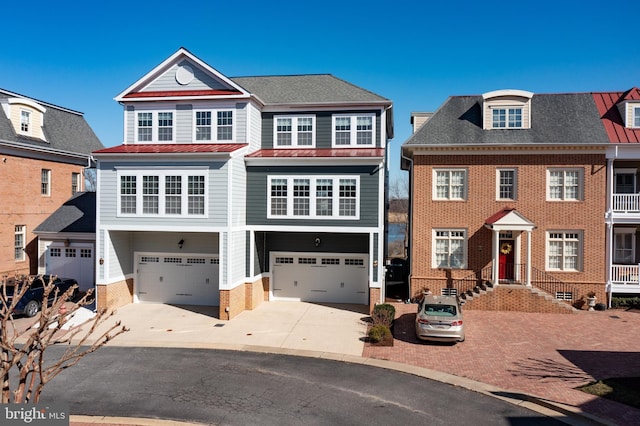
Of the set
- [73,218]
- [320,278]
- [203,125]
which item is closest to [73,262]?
[73,218]

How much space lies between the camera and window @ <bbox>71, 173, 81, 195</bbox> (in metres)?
30.8

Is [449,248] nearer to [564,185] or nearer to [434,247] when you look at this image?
[434,247]

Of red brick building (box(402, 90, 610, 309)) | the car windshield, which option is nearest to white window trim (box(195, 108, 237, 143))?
red brick building (box(402, 90, 610, 309))

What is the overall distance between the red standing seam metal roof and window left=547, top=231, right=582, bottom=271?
526cm

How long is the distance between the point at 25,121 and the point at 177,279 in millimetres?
14677

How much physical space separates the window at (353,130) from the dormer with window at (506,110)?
630 centimetres

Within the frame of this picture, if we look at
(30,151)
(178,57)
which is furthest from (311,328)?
(30,151)

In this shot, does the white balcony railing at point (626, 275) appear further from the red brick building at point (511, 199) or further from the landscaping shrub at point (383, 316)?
the landscaping shrub at point (383, 316)

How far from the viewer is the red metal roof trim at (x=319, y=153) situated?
71.2 ft

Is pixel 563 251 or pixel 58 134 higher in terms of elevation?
pixel 58 134

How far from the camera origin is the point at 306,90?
24.7 meters

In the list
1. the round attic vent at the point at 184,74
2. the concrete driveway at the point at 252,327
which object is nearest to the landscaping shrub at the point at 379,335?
the concrete driveway at the point at 252,327

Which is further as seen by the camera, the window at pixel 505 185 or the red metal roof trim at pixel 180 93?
the window at pixel 505 185

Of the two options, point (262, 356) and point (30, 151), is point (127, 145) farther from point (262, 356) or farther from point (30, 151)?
point (262, 356)
